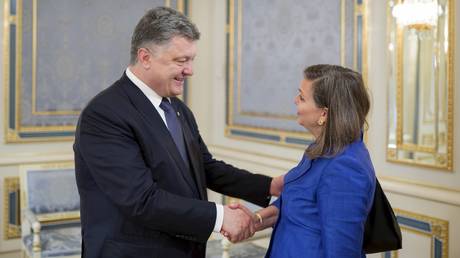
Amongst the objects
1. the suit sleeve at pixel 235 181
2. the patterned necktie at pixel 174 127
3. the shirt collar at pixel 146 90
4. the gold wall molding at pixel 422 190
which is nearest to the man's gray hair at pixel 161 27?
the shirt collar at pixel 146 90

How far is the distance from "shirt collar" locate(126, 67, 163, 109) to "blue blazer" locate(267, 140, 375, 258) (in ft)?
2.07

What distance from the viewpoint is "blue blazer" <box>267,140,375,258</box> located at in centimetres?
177

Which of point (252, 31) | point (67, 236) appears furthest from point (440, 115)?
point (67, 236)

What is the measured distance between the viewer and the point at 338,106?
188 cm

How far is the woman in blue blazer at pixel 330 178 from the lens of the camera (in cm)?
177

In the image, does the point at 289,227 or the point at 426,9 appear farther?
the point at 426,9

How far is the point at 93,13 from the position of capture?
4.98 metres

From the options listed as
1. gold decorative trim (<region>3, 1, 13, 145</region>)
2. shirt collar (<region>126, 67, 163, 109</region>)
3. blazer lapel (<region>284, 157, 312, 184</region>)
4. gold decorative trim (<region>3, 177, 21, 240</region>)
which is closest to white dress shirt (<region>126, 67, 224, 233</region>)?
shirt collar (<region>126, 67, 163, 109</region>)

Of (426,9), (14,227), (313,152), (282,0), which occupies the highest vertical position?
(282,0)

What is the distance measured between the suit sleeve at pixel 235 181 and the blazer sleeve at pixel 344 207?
2.48 feet

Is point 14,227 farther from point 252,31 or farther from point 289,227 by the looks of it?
point 289,227

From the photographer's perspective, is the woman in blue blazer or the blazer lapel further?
the blazer lapel

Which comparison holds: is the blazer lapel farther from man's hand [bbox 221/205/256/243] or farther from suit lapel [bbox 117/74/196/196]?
suit lapel [bbox 117/74/196/196]

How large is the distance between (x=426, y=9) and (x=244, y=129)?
2133 mm
